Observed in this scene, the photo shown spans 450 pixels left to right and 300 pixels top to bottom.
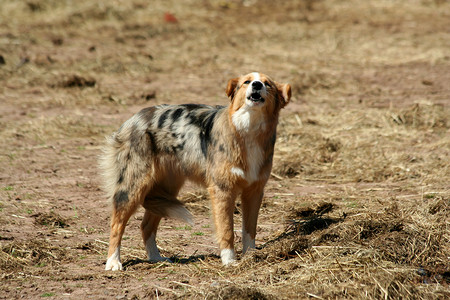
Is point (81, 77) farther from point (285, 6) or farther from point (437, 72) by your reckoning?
point (285, 6)

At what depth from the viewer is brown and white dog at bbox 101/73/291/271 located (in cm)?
670

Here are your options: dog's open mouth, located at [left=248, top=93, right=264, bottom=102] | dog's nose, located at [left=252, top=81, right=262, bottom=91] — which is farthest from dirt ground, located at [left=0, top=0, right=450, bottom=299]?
dog's nose, located at [left=252, top=81, right=262, bottom=91]

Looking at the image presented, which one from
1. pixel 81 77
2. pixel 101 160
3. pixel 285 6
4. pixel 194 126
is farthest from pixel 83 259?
pixel 285 6

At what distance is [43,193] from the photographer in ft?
29.6

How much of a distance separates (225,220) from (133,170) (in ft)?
3.77

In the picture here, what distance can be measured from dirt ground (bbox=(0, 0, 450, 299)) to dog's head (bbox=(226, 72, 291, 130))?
54.4 inches

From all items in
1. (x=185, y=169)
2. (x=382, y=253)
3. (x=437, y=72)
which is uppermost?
(x=185, y=169)

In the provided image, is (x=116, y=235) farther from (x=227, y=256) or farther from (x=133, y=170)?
(x=227, y=256)

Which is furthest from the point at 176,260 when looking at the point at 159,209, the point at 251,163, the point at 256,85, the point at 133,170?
the point at 256,85

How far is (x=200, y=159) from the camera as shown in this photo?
696 centimetres

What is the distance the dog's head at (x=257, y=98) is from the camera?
21.5ft

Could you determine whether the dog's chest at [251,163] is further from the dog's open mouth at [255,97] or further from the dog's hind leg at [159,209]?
the dog's hind leg at [159,209]

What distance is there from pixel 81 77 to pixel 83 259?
26.0 ft

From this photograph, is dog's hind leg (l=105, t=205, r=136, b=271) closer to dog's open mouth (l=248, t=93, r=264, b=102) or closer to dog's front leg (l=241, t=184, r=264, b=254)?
dog's front leg (l=241, t=184, r=264, b=254)
